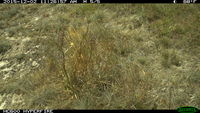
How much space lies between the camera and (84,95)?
4.69m

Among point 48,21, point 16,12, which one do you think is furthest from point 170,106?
point 16,12

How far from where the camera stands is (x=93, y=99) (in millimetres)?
4656

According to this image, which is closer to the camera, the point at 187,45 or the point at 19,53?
the point at 187,45

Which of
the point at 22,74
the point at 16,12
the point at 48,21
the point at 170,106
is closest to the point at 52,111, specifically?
the point at 22,74

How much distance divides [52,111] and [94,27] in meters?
2.45

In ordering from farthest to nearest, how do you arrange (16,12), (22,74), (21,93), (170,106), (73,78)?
(16,12), (22,74), (21,93), (73,78), (170,106)

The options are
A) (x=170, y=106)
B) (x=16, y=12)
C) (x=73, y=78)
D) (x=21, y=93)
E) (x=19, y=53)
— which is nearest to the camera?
(x=170, y=106)

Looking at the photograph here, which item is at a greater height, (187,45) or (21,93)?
(187,45)

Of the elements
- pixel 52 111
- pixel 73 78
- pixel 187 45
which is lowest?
pixel 52 111

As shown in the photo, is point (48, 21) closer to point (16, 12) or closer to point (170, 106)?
point (16, 12)

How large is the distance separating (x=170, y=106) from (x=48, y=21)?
4017 mm

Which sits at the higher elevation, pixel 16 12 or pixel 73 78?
pixel 16 12

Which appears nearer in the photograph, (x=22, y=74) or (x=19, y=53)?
(x=22, y=74)

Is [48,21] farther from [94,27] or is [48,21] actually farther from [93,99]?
[93,99]
